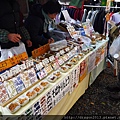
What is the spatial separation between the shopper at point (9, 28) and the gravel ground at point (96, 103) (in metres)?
1.07

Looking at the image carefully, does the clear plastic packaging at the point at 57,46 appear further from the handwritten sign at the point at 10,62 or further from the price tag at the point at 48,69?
the handwritten sign at the point at 10,62

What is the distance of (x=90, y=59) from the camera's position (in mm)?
2047

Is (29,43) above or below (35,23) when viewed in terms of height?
below

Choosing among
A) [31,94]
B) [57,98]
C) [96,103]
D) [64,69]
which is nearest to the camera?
[31,94]

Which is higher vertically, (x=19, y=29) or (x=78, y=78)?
(x=19, y=29)

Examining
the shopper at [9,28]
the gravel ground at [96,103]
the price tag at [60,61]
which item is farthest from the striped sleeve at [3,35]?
the gravel ground at [96,103]

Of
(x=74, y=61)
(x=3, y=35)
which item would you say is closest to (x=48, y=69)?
(x=74, y=61)

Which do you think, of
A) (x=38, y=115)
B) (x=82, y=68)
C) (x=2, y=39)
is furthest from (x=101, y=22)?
(x=38, y=115)

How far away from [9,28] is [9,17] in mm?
117

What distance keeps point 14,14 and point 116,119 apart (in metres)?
1.76

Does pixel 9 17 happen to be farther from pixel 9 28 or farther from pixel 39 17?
pixel 39 17

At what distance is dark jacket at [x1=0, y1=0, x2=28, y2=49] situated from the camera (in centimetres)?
154

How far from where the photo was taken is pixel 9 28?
1.63 metres

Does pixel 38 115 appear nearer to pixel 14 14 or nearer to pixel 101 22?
pixel 14 14
